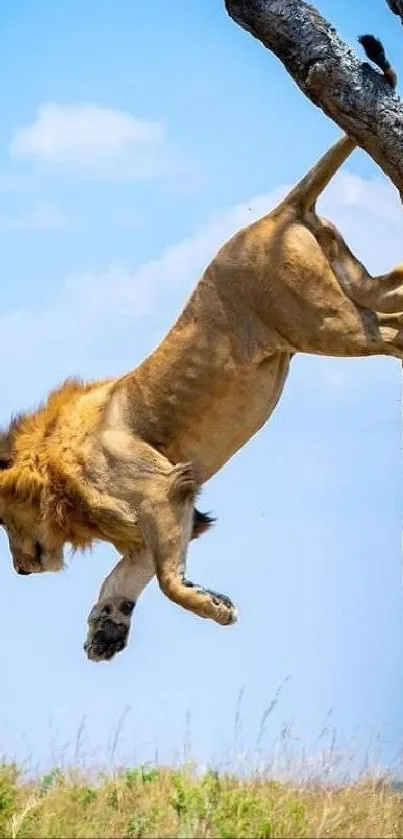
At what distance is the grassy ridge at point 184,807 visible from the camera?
7500mm

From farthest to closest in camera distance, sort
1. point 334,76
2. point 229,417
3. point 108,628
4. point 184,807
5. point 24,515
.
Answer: point 24,515 → point 108,628 → point 229,417 → point 334,76 → point 184,807

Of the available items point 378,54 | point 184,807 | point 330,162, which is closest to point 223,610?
point 184,807

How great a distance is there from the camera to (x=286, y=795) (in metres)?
8.16

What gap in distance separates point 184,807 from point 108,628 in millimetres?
1974

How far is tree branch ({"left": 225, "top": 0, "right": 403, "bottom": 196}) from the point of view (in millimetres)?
8109

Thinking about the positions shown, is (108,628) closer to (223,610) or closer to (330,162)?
(223,610)

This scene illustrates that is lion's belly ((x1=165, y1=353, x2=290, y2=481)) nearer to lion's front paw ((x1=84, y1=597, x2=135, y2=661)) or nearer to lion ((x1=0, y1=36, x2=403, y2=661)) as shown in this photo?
lion ((x1=0, y1=36, x2=403, y2=661))

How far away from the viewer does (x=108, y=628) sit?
31.0 ft

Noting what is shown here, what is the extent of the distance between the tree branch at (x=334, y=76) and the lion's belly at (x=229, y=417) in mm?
1338

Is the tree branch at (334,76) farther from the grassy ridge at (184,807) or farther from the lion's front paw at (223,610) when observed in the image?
the grassy ridge at (184,807)

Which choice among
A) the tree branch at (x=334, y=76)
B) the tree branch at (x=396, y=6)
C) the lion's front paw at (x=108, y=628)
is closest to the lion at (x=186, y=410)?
the lion's front paw at (x=108, y=628)

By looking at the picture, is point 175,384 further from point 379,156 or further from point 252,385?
point 379,156

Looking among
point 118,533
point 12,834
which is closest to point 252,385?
point 118,533

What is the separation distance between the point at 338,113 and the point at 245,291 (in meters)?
1.06
